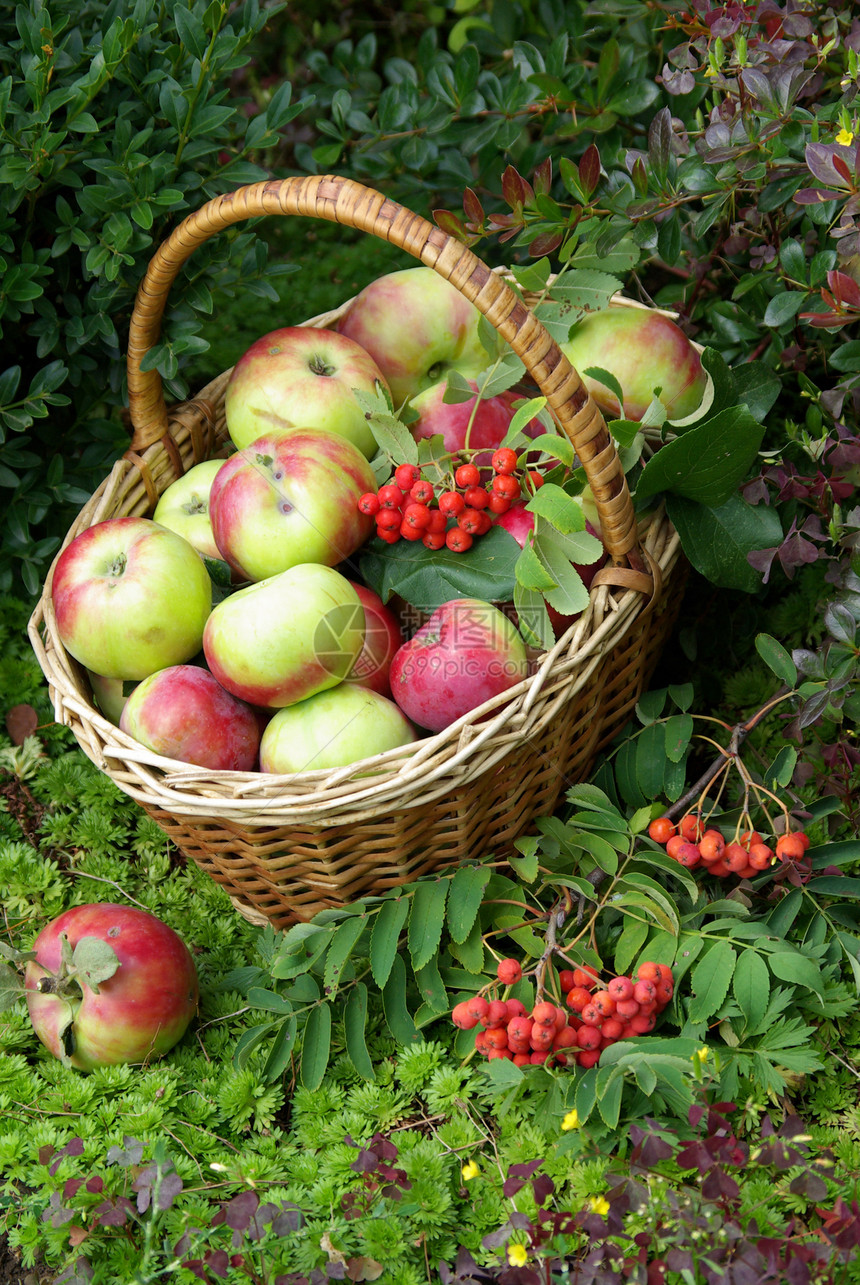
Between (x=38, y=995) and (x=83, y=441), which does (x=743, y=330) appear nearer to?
(x=83, y=441)

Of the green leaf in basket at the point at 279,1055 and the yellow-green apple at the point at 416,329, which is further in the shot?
the yellow-green apple at the point at 416,329

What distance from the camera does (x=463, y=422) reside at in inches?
62.1

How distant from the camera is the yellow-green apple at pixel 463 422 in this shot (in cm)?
156

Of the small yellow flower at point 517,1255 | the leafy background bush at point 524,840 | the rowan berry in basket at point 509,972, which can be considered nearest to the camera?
the small yellow flower at point 517,1255

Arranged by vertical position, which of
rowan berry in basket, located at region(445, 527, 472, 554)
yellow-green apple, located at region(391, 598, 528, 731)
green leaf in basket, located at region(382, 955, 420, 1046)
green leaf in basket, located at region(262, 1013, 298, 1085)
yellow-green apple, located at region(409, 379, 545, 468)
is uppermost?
yellow-green apple, located at region(409, 379, 545, 468)

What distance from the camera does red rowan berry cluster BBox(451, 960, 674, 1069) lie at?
118cm

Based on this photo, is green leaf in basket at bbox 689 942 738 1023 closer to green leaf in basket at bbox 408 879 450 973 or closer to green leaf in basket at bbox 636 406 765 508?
green leaf in basket at bbox 408 879 450 973

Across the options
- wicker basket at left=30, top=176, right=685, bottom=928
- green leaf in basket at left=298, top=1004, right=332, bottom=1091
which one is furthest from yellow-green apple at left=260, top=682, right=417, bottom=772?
green leaf in basket at left=298, top=1004, right=332, bottom=1091

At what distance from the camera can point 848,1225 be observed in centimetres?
97

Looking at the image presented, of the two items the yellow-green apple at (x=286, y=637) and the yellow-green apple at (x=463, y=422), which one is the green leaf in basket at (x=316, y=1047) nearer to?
the yellow-green apple at (x=286, y=637)

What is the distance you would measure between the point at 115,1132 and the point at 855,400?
4.45 ft

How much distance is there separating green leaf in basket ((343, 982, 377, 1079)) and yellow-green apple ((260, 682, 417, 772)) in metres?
0.31

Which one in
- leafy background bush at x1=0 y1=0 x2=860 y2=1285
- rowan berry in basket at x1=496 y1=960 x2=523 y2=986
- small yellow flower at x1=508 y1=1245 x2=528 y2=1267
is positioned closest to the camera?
small yellow flower at x1=508 y1=1245 x2=528 y2=1267

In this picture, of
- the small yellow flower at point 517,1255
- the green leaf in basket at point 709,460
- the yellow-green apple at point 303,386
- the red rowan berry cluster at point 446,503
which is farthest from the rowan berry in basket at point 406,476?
the small yellow flower at point 517,1255
